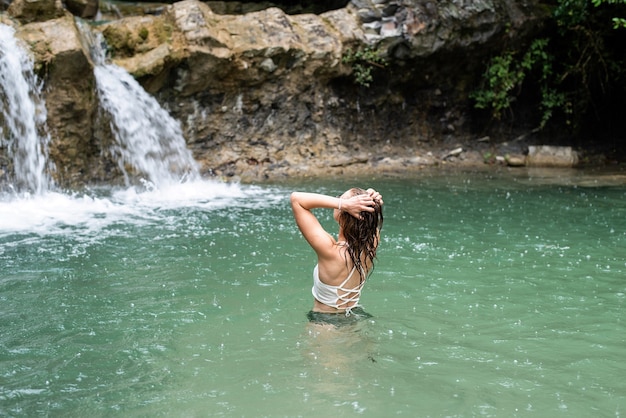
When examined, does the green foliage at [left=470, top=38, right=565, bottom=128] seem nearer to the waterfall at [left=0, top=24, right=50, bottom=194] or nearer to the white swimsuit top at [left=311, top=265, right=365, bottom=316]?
the waterfall at [left=0, top=24, right=50, bottom=194]

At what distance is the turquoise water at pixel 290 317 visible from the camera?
4172 millimetres

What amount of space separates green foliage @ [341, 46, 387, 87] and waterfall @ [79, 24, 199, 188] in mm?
4016

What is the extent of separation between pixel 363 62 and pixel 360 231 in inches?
417

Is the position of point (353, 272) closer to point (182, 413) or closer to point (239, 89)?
point (182, 413)

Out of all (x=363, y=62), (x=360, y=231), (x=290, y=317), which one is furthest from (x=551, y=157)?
(x=360, y=231)

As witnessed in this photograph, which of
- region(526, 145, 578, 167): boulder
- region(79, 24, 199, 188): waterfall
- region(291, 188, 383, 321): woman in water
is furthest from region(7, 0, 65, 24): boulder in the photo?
region(526, 145, 578, 167): boulder

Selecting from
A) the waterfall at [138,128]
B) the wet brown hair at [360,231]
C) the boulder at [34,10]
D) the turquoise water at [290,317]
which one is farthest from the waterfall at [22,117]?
the wet brown hair at [360,231]

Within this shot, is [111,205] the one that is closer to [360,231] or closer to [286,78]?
[286,78]

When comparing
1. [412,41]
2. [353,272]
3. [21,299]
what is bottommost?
[21,299]

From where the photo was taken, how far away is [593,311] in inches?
228

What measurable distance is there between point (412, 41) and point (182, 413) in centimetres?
1218

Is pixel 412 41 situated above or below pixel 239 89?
above

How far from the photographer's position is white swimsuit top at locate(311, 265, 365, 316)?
16.9 ft

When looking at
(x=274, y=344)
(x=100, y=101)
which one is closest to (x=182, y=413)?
(x=274, y=344)
